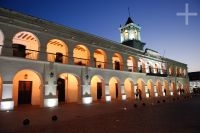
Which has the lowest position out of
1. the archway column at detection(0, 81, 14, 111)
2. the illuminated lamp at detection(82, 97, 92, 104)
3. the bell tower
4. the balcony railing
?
the illuminated lamp at detection(82, 97, 92, 104)

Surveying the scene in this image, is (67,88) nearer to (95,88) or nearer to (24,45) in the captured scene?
(95,88)

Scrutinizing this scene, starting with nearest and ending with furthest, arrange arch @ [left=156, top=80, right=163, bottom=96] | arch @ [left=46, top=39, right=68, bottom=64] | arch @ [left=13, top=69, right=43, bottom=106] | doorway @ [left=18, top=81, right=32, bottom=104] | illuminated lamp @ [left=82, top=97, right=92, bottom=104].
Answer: arch @ [left=13, top=69, right=43, bottom=106]
doorway @ [left=18, top=81, right=32, bottom=104]
illuminated lamp @ [left=82, top=97, right=92, bottom=104]
arch @ [left=46, top=39, right=68, bottom=64]
arch @ [left=156, top=80, right=163, bottom=96]

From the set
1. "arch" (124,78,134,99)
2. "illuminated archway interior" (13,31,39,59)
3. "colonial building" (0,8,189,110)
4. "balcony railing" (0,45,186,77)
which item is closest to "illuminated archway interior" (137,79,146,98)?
"colonial building" (0,8,189,110)

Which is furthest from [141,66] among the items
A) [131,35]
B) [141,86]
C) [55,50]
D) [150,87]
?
[55,50]

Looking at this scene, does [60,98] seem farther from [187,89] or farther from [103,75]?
[187,89]

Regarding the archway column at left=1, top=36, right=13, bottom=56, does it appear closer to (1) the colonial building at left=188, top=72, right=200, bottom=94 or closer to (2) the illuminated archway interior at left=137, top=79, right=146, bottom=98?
(2) the illuminated archway interior at left=137, top=79, right=146, bottom=98

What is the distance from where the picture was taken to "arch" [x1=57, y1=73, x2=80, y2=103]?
20.5 meters

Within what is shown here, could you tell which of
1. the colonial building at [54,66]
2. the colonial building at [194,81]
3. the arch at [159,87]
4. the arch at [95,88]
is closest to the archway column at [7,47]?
the colonial building at [54,66]

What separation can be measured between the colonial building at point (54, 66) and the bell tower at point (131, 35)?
436 cm

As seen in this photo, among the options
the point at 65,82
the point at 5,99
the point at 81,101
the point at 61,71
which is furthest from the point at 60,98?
the point at 5,99

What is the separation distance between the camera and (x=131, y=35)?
3522 cm

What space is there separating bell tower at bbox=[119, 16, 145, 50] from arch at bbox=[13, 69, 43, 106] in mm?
22279

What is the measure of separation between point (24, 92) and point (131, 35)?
2490 cm

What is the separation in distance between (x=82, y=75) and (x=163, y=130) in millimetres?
13059
